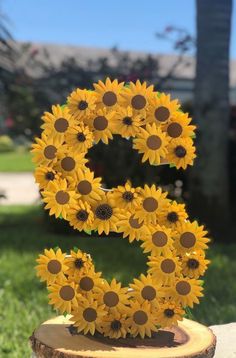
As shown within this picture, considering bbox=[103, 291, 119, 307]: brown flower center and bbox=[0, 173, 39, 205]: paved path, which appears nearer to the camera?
bbox=[103, 291, 119, 307]: brown flower center

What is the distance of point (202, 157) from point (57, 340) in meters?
5.69

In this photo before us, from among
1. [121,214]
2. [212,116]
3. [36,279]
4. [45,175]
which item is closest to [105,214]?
[121,214]

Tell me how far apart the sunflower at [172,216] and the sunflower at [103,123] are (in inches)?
14.2

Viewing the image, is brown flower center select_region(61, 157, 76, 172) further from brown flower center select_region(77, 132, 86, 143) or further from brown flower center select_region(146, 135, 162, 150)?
brown flower center select_region(146, 135, 162, 150)

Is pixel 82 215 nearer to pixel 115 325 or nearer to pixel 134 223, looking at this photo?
pixel 134 223

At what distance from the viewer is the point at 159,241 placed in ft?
8.64

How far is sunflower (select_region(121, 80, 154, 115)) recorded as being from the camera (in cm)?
264

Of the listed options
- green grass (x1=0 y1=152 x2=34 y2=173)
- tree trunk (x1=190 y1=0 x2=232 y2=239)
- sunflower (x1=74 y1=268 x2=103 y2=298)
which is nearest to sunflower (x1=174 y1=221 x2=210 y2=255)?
sunflower (x1=74 y1=268 x2=103 y2=298)

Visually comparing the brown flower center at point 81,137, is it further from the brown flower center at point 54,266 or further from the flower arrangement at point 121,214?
the brown flower center at point 54,266

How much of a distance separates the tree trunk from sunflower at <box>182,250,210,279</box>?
547 centimetres

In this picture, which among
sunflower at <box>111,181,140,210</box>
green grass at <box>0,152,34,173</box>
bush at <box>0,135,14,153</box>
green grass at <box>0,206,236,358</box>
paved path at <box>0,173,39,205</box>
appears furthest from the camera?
bush at <box>0,135,14,153</box>

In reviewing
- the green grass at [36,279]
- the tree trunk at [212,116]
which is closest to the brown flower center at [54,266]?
the green grass at [36,279]

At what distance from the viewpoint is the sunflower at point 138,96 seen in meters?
2.64

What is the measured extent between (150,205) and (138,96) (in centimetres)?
43
